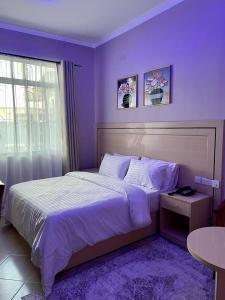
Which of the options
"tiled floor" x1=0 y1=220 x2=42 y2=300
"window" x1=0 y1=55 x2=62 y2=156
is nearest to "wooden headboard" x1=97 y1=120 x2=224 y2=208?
"window" x1=0 y1=55 x2=62 y2=156

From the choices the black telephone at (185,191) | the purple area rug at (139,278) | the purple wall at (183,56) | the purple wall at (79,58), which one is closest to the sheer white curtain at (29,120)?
the purple wall at (79,58)

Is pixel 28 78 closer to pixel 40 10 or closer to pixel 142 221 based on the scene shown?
pixel 40 10

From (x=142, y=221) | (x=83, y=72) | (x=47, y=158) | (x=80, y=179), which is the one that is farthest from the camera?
(x=83, y=72)

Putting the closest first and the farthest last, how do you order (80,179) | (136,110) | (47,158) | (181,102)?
(181,102) < (80,179) < (136,110) < (47,158)

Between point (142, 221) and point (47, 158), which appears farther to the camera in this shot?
point (47, 158)

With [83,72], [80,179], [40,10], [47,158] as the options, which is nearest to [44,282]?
[80,179]

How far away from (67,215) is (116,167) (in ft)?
4.55

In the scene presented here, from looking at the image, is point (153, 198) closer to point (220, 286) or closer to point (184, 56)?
point (220, 286)

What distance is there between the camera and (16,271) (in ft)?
7.00

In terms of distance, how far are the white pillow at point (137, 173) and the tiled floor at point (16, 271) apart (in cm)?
144

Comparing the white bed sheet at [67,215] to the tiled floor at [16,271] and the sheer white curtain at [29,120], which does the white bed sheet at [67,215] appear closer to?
the tiled floor at [16,271]

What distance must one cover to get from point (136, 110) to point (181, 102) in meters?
0.80

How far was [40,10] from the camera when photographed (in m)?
3.00

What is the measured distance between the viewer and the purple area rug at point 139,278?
1830 millimetres
